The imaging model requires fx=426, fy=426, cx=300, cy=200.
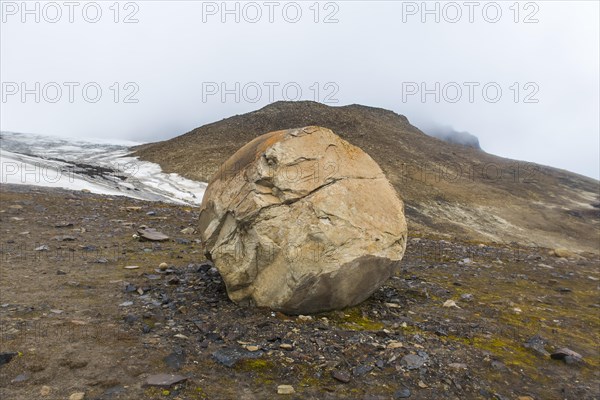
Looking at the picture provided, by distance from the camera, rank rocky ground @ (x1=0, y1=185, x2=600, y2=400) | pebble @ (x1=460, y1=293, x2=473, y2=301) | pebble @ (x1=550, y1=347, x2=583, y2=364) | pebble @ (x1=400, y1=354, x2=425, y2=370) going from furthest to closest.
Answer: pebble @ (x1=460, y1=293, x2=473, y2=301) → pebble @ (x1=550, y1=347, x2=583, y2=364) → pebble @ (x1=400, y1=354, x2=425, y2=370) → rocky ground @ (x1=0, y1=185, x2=600, y2=400)

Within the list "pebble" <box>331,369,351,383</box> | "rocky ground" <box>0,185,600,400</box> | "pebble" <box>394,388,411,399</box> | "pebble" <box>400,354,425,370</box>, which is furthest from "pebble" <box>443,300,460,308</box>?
"pebble" <box>331,369,351,383</box>

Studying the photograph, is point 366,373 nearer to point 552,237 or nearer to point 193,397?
point 193,397

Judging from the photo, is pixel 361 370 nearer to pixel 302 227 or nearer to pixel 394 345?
pixel 394 345

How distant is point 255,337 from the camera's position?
7609mm

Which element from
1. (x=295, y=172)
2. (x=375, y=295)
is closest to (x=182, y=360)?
(x=295, y=172)

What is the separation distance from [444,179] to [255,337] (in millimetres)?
56124

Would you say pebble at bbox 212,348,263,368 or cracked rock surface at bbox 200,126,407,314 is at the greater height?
cracked rock surface at bbox 200,126,407,314

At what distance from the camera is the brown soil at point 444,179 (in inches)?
1721

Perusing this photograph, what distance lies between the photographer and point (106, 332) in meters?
7.55

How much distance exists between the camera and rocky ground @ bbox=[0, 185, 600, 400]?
20.4 ft

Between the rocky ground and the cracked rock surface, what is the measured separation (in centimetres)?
57

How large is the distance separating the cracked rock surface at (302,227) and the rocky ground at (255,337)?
0.57 m

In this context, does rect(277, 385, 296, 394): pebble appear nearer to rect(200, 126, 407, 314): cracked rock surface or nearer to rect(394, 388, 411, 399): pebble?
rect(394, 388, 411, 399): pebble

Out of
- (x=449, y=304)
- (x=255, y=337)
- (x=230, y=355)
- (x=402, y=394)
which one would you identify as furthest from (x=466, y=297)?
(x=230, y=355)
